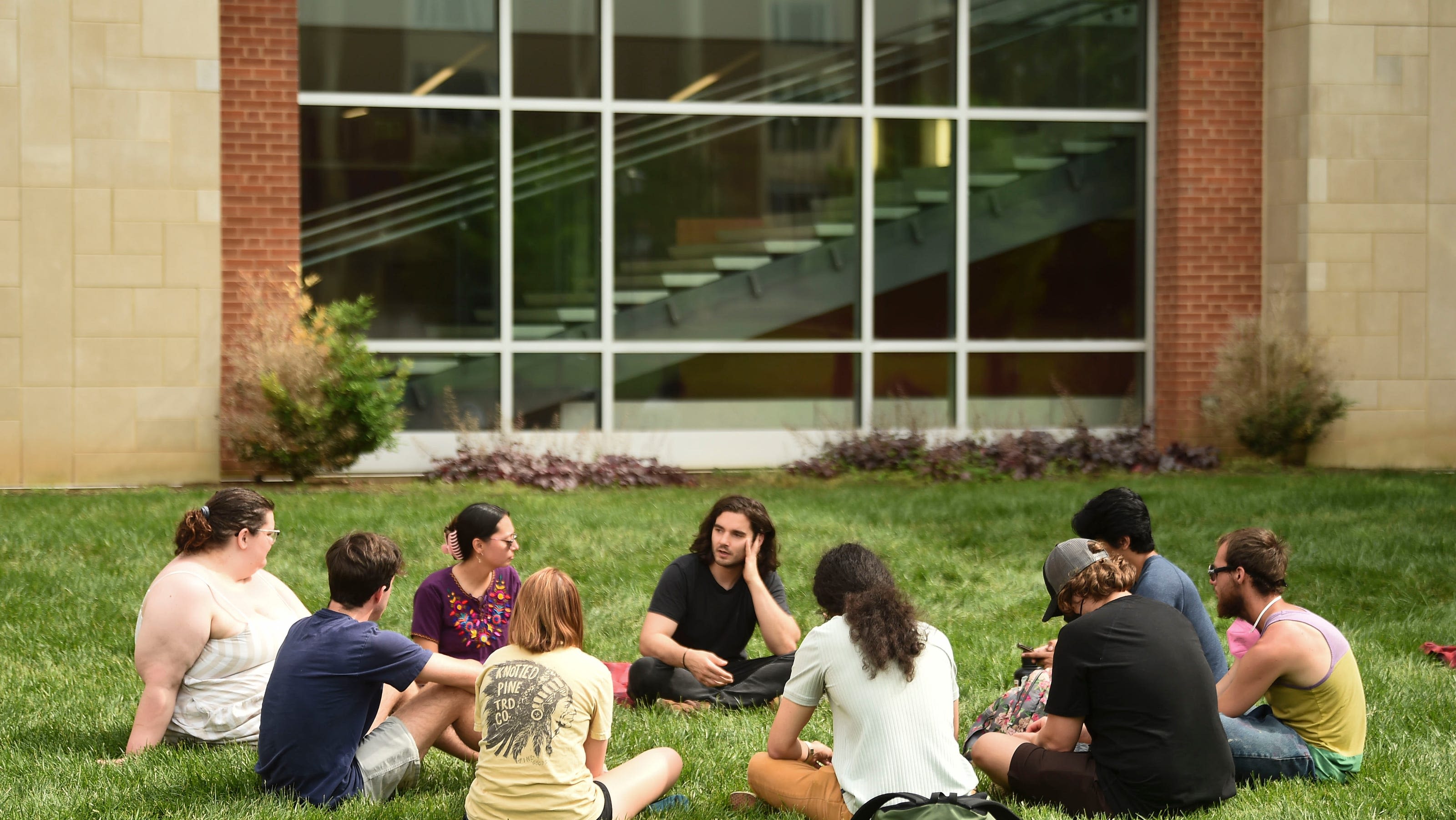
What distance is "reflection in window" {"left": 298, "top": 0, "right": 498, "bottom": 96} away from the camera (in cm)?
1245

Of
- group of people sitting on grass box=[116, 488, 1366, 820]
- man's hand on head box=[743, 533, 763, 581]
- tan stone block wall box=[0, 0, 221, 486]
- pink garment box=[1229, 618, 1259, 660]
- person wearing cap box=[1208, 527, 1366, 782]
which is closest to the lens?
group of people sitting on grass box=[116, 488, 1366, 820]

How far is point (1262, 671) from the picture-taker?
4465 mm

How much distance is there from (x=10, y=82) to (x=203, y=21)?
5.34ft

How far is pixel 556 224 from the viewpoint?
42.6ft

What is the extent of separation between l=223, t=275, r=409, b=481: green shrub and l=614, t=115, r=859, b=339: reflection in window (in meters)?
2.80

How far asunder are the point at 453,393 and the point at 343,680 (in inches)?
337

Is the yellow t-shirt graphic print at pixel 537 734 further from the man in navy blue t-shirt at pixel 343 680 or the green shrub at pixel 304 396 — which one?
the green shrub at pixel 304 396

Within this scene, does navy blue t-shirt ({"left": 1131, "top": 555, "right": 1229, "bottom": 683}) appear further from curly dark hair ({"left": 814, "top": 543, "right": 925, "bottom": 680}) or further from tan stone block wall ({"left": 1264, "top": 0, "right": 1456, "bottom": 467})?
tan stone block wall ({"left": 1264, "top": 0, "right": 1456, "bottom": 467})

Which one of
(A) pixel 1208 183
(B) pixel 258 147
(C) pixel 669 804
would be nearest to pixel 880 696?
(C) pixel 669 804

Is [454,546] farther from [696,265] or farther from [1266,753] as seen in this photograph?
[696,265]

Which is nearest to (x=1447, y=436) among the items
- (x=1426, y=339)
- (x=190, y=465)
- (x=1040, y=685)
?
(x=1426, y=339)

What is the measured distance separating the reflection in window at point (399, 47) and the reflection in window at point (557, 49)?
0.19 meters

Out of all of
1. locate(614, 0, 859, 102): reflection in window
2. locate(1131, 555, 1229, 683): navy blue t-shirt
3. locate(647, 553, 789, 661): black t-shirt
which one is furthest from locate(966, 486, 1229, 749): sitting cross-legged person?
locate(614, 0, 859, 102): reflection in window

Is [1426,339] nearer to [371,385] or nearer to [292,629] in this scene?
[371,385]
